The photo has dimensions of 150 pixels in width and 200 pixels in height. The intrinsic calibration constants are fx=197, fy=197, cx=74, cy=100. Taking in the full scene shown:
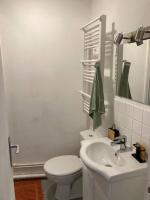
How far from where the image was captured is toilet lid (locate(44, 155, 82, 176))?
6.84ft

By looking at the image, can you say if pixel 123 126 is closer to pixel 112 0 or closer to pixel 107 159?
pixel 107 159

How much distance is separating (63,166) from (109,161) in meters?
0.68

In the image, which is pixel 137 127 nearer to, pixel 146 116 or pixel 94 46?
pixel 146 116

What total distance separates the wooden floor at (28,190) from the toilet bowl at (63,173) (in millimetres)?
293

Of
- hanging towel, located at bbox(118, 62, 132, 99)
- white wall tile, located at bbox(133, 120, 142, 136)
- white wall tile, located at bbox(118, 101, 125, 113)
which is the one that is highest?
hanging towel, located at bbox(118, 62, 132, 99)

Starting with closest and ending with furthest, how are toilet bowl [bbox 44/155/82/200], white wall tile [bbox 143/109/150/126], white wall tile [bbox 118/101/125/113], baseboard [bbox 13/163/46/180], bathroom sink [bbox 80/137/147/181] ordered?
bathroom sink [bbox 80/137/147/181]
white wall tile [bbox 143/109/150/126]
white wall tile [bbox 118/101/125/113]
toilet bowl [bbox 44/155/82/200]
baseboard [bbox 13/163/46/180]

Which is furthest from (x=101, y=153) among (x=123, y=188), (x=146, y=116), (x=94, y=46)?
(x=94, y=46)

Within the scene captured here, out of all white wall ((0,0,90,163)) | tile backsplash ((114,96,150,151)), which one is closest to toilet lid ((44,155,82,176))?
white wall ((0,0,90,163))

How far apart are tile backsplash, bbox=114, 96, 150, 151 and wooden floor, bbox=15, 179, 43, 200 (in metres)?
1.34

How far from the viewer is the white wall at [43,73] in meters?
2.38

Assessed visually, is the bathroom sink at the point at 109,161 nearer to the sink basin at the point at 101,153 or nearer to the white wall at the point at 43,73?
Result: the sink basin at the point at 101,153

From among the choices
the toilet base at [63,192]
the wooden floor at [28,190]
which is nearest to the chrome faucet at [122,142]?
the toilet base at [63,192]

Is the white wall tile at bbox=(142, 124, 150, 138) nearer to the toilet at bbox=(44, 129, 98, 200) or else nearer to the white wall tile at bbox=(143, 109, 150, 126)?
the white wall tile at bbox=(143, 109, 150, 126)

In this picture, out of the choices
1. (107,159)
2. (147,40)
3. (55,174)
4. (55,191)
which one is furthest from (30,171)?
(147,40)
